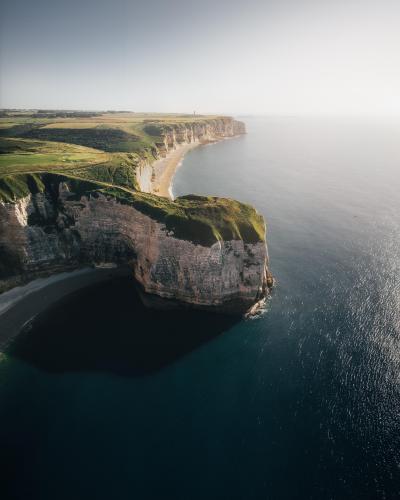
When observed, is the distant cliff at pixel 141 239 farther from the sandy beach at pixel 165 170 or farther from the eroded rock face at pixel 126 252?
the sandy beach at pixel 165 170

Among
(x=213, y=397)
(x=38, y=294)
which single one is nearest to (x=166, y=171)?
(x=38, y=294)

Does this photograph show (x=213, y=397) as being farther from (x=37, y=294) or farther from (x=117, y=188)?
(x=117, y=188)

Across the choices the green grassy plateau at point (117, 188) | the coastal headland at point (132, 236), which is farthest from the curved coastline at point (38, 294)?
the green grassy plateau at point (117, 188)

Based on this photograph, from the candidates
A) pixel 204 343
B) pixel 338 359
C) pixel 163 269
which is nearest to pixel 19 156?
pixel 163 269

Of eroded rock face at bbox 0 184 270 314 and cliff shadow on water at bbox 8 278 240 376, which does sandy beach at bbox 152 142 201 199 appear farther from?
cliff shadow on water at bbox 8 278 240 376

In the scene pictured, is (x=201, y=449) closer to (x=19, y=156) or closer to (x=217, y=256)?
(x=217, y=256)

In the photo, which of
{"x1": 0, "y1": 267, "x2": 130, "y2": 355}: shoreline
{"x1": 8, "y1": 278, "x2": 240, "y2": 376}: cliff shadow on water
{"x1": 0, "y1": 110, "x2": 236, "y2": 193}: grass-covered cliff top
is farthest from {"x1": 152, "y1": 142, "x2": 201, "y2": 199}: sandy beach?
{"x1": 8, "y1": 278, "x2": 240, "y2": 376}: cliff shadow on water

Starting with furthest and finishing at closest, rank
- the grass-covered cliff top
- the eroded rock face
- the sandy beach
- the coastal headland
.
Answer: the sandy beach
the grass-covered cliff top
the coastal headland
the eroded rock face
